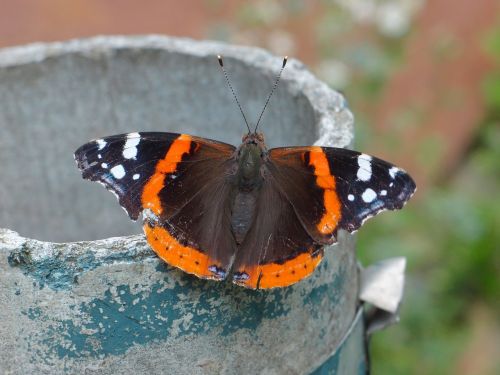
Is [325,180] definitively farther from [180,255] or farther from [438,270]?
[438,270]

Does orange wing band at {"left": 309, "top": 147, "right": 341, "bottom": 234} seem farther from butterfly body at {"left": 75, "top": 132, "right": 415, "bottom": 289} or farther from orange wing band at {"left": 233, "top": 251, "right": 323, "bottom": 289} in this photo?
orange wing band at {"left": 233, "top": 251, "right": 323, "bottom": 289}

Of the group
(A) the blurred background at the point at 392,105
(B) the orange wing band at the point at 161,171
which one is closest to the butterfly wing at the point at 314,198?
(B) the orange wing band at the point at 161,171

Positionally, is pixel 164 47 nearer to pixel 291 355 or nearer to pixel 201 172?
pixel 201 172

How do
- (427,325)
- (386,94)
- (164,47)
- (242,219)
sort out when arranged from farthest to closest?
1. (386,94)
2. (427,325)
3. (164,47)
4. (242,219)

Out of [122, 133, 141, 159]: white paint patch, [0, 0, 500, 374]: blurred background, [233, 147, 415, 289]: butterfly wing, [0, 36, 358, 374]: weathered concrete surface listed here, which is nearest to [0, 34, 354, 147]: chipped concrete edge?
[0, 36, 358, 374]: weathered concrete surface

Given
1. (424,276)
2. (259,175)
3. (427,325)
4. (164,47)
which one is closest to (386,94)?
(424,276)

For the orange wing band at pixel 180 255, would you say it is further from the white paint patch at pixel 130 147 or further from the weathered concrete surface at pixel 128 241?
the white paint patch at pixel 130 147
